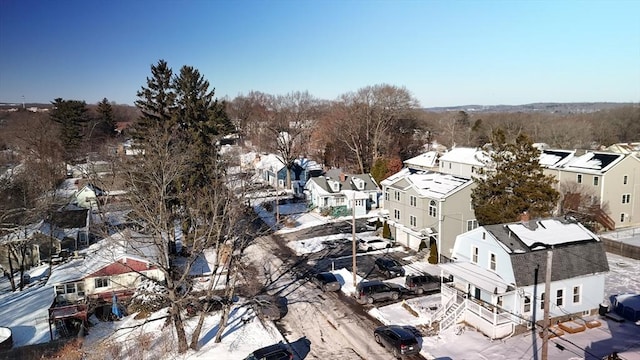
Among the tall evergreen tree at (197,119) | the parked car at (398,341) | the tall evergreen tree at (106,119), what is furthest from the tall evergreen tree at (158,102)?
the tall evergreen tree at (106,119)

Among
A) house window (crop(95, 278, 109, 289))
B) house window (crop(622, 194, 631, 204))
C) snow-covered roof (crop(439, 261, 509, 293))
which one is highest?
house window (crop(622, 194, 631, 204))

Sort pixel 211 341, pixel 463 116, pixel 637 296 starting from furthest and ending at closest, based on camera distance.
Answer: pixel 463 116, pixel 637 296, pixel 211 341

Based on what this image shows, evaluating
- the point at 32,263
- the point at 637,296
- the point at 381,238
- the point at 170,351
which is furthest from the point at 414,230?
the point at 32,263

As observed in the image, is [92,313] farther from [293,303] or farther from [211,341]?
[293,303]

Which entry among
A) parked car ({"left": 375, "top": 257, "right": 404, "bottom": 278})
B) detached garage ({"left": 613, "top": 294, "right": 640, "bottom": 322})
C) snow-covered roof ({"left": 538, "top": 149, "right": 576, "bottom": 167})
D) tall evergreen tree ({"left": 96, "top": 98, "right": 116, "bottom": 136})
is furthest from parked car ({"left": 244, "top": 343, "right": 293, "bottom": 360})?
tall evergreen tree ({"left": 96, "top": 98, "right": 116, "bottom": 136})

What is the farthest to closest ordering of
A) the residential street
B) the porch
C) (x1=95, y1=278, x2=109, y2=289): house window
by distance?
(x1=95, y1=278, x2=109, y2=289): house window → the porch → the residential street

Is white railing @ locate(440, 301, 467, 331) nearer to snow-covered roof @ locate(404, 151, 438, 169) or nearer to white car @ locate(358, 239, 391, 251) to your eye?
white car @ locate(358, 239, 391, 251)
